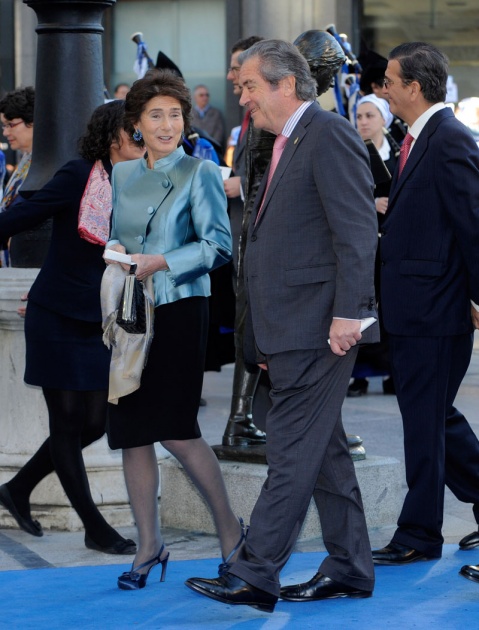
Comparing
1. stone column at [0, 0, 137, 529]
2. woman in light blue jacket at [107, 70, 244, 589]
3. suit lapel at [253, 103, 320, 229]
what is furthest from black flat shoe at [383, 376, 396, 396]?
suit lapel at [253, 103, 320, 229]

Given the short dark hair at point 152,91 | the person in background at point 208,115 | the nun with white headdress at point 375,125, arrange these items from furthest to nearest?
the person in background at point 208,115 → the nun with white headdress at point 375,125 → the short dark hair at point 152,91

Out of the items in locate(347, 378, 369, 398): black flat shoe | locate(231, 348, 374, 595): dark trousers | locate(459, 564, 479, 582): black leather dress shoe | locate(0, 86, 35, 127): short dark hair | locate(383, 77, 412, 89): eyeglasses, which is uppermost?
locate(383, 77, 412, 89): eyeglasses

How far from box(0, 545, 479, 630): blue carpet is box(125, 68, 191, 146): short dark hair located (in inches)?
66.5

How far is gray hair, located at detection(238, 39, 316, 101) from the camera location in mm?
4539

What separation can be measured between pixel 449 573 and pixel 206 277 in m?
1.44

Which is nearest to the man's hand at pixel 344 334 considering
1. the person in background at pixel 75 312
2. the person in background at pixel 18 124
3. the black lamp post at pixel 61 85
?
the person in background at pixel 75 312

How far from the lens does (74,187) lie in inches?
217

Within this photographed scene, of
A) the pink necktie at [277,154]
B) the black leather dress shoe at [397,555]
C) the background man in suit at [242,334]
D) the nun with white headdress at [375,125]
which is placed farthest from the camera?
the nun with white headdress at [375,125]

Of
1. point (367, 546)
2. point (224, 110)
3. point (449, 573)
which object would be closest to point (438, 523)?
point (449, 573)

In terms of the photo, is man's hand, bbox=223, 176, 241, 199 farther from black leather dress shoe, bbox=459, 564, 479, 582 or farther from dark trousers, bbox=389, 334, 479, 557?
black leather dress shoe, bbox=459, 564, 479, 582

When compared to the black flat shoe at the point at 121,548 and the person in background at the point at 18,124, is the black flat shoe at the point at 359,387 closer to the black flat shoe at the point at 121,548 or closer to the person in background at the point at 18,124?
the person in background at the point at 18,124

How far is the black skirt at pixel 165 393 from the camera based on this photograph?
481 cm

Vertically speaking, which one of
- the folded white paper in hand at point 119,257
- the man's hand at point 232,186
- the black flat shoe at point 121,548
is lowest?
the black flat shoe at point 121,548

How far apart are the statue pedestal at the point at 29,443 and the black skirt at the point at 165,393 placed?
1294 mm
